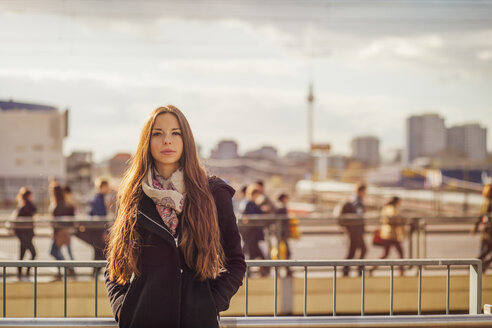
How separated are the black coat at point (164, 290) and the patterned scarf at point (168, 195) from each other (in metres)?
0.04

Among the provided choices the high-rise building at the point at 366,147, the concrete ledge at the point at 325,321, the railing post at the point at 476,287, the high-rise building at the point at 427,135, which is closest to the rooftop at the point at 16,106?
the concrete ledge at the point at 325,321

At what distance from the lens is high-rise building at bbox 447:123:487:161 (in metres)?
120

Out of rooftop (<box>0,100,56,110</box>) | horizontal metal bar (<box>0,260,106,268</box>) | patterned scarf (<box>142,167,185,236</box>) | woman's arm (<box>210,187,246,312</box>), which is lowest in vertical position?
horizontal metal bar (<box>0,260,106,268</box>)

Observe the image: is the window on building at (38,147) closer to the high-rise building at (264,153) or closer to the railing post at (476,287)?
the railing post at (476,287)

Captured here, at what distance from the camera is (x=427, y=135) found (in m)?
122

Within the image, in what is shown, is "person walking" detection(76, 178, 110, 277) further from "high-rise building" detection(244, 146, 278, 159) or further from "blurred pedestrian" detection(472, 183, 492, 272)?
"high-rise building" detection(244, 146, 278, 159)

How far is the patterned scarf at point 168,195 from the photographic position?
2584 millimetres

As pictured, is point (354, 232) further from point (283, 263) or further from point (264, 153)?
point (264, 153)

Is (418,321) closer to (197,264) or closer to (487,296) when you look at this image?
(197,264)

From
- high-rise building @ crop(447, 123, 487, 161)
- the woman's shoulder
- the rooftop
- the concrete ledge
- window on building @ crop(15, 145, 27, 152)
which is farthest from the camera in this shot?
high-rise building @ crop(447, 123, 487, 161)

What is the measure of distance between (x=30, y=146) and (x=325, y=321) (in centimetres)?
4444

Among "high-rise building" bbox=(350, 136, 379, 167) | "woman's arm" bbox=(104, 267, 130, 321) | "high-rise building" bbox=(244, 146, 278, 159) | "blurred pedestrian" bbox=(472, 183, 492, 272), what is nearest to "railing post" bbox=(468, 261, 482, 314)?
"woman's arm" bbox=(104, 267, 130, 321)

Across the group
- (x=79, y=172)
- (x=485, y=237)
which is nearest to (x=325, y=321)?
(x=485, y=237)

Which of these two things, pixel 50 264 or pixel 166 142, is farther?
pixel 50 264
